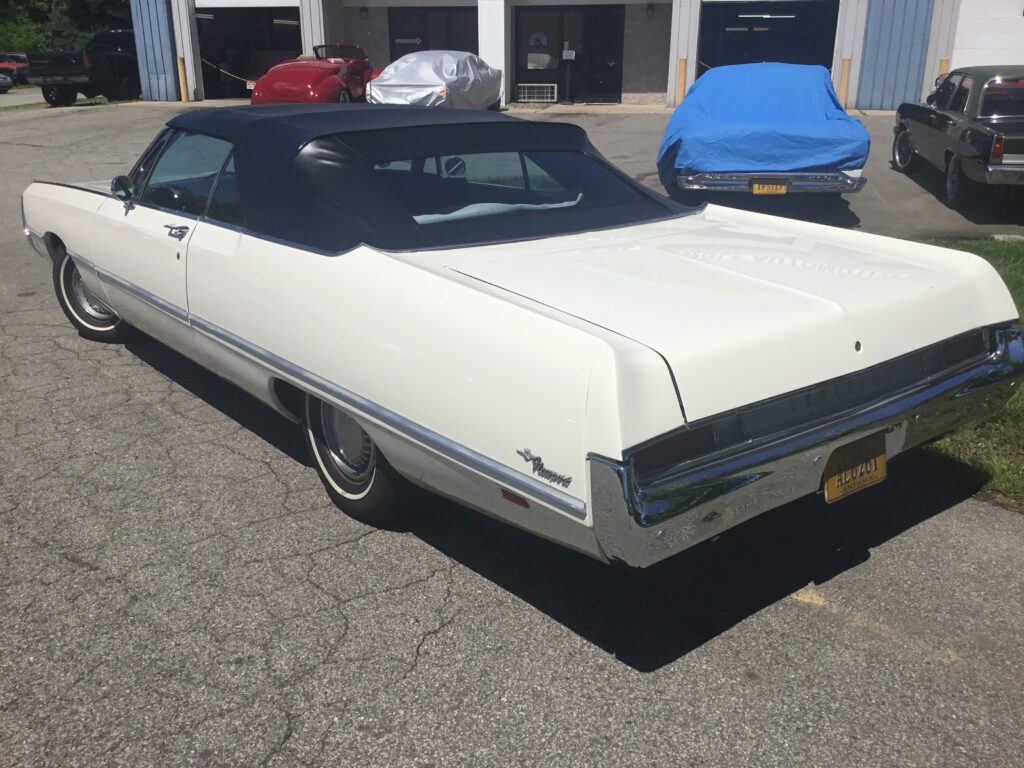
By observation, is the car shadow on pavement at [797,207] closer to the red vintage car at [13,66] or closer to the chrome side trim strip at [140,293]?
the chrome side trim strip at [140,293]

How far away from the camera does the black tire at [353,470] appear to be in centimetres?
343

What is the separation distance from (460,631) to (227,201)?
2161 millimetres

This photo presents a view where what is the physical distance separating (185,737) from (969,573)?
2623 millimetres

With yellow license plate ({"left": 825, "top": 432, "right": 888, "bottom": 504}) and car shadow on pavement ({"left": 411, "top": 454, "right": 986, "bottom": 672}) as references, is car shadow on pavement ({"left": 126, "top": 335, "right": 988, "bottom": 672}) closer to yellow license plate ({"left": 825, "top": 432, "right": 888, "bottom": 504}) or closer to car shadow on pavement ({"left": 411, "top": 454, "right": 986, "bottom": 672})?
car shadow on pavement ({"left": 411, "top": 454, "right": 986, "bottom": 672})

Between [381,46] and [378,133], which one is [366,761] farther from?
[381,46]


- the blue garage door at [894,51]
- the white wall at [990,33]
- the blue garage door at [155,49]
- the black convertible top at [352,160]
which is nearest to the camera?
the black convertible top at [352,160]

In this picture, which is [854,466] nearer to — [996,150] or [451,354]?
[451,354]

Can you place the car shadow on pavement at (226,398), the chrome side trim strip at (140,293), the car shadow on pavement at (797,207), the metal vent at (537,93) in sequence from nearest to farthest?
the chrome side trim strip at (140,293), the car shadow on pavement at (226,398), the car shadow on pavement at (797,207), the metal vent at (537,93)

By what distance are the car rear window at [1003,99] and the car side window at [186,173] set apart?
835cm

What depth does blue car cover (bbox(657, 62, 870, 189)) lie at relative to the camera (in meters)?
8.77

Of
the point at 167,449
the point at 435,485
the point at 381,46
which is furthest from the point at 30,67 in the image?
the point at 435,485

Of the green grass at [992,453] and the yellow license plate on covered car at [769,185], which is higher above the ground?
the yellow license plate on covered car at [769,185]

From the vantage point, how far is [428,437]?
290 cm

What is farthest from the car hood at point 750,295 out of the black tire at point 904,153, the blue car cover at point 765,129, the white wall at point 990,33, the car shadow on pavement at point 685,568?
the white wall at point 990,33
